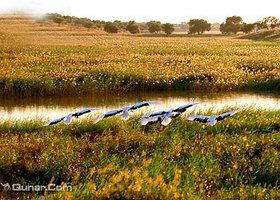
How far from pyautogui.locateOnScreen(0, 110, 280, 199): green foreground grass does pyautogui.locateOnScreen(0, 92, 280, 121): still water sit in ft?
16.3

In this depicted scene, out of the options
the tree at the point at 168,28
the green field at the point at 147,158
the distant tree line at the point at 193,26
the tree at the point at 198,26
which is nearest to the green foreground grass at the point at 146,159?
the green field at the point at 147,158

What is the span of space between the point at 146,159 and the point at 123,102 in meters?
10.0

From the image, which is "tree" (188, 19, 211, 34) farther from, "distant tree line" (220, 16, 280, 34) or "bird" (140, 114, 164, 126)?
"bird" (140, 114, 164, 126)

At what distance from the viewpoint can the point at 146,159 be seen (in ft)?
35.9

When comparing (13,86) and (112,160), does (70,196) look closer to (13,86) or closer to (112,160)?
(112,160)

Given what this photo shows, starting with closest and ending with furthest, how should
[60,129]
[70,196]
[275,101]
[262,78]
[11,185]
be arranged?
[70,196], [11,185], [60,129], [275,101], [262,78]

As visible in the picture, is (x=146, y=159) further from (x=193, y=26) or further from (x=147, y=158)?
(x=193, y=26)

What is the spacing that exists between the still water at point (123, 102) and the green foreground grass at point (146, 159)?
4.97 meters

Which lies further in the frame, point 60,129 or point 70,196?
point 60,129

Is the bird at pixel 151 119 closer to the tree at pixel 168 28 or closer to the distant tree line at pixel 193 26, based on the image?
the distant tree line at pixel 193 26

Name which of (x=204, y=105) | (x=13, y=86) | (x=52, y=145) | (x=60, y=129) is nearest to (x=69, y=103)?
(x=13, y=86)

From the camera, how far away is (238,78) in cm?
2505

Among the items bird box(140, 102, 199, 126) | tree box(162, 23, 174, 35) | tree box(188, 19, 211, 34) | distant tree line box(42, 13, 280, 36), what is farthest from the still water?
tree box(188, 19, 211, 34)

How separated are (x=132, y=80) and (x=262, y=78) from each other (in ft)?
21.4
